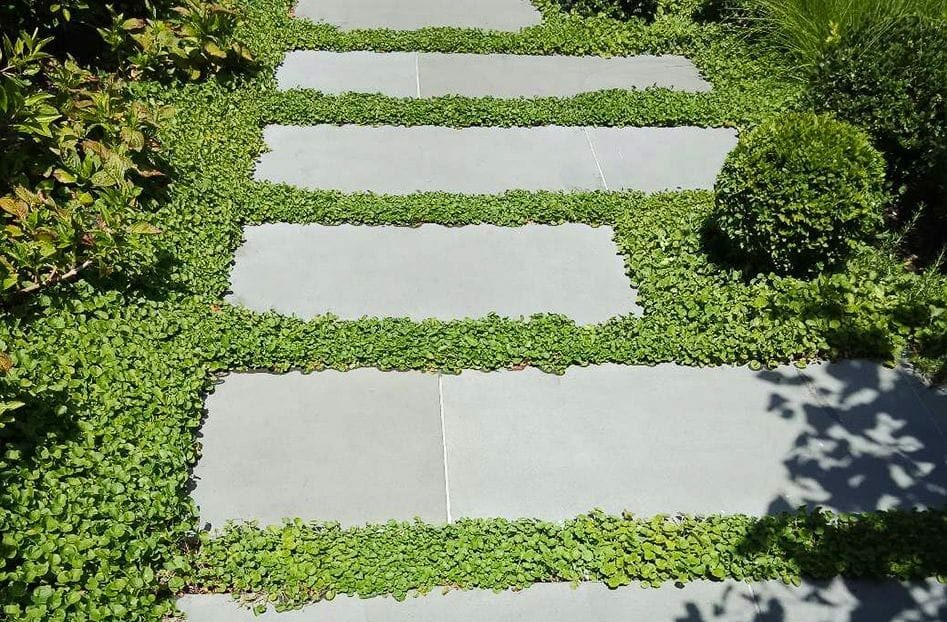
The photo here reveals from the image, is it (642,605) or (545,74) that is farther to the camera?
(545,74)

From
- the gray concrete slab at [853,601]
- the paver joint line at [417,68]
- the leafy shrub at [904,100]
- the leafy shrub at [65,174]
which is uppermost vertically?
the leafy shrub at [904,100]

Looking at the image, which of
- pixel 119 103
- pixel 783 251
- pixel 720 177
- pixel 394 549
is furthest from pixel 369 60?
pixel 394 549

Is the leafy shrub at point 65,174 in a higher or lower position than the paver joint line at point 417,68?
higher

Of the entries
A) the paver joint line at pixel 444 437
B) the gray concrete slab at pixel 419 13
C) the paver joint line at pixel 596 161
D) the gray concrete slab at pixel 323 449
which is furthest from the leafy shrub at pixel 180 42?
the paver joint line at pixel 444 437

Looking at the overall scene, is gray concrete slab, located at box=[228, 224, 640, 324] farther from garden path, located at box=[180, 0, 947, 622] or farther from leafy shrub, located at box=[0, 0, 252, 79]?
leafy shrub, located at box=[0, 0, 252, 79]

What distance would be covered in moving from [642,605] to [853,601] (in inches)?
38.6

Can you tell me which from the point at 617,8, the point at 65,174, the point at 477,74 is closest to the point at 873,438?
the point at 477,74

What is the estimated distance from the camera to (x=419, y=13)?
862 centimetres

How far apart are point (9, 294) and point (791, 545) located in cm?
423

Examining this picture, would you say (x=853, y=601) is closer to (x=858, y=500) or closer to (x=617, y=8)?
(x=858, y=500)

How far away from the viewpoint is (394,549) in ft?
12.9

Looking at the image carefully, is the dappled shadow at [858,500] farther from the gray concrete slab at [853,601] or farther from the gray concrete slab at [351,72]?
the gray concrete slab at [351,72]

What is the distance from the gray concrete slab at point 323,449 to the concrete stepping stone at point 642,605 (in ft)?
1.48

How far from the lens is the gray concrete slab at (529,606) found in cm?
369
